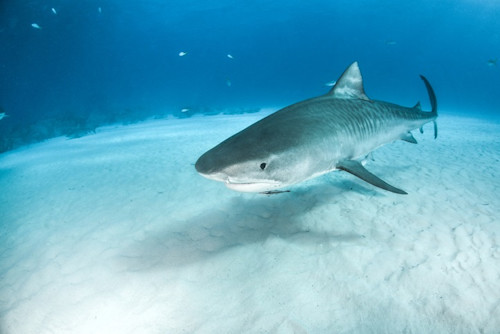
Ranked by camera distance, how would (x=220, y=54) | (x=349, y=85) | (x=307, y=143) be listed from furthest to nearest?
(x=220, y=54), (x=349, y=85), (x=307, y=143)

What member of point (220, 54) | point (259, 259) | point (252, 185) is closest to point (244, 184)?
point (252, 185)

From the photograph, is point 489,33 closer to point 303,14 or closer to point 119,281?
point 303,14

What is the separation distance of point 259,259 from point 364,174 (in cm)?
173

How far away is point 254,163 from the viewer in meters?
2.15

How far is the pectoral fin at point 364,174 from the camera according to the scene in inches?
104

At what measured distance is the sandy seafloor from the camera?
2412mm

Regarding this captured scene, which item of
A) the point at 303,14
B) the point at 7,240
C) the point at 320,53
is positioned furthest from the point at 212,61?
the point at 7,240

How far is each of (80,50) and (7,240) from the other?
190 ft

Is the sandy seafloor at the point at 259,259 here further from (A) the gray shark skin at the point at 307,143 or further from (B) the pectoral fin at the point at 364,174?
(A) the gray shark skin at the point at 307,143

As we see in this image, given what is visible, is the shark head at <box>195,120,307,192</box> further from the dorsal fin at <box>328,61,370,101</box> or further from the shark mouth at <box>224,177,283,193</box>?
the dorsal fin at <box>328,61,370,101</box>

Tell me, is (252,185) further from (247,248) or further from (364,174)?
(247,248)

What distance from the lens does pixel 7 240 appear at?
4422 millimetres

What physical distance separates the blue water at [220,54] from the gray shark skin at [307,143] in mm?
17531

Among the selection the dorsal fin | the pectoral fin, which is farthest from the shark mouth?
the dorsal fin
